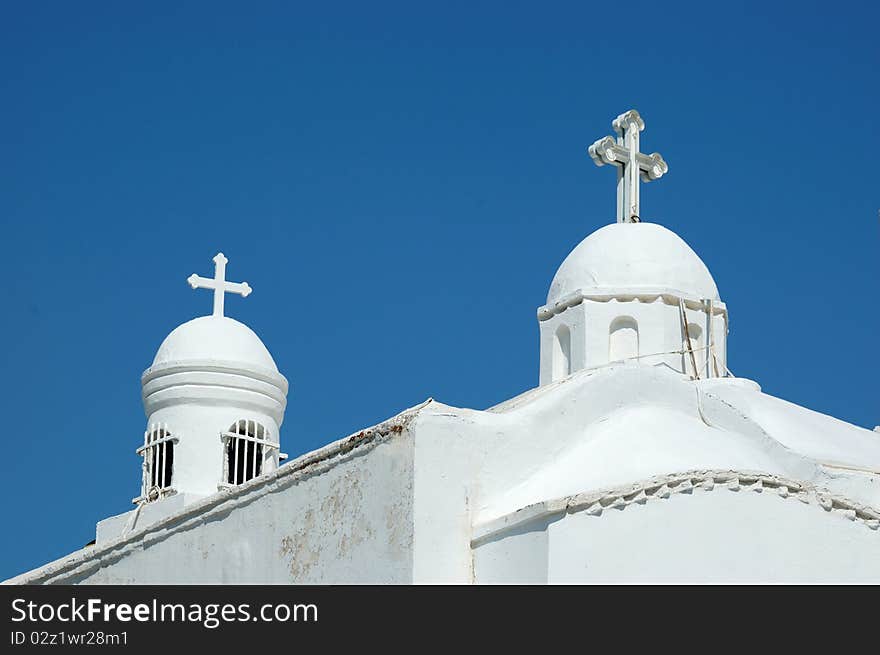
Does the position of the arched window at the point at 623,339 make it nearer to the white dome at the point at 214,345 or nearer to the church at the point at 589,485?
the church at the point at 589,485

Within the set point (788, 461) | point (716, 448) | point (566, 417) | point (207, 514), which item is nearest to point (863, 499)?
point (788, 461)

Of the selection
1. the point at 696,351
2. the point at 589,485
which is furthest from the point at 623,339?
the point at 589,485

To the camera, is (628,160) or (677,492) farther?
(628,160)

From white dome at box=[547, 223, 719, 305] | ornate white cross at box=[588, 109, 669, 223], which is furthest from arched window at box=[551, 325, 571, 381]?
ornate white cross at box=[588, 109, 669, 223]

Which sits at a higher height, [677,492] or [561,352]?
[561,352]

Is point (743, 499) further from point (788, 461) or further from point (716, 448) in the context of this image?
point (788, 461)

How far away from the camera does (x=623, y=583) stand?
10766mm

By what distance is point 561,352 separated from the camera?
51.3 ft

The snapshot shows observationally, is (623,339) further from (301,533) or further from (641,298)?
(301,533)

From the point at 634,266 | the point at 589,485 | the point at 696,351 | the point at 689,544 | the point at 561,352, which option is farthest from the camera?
the point at 561,352

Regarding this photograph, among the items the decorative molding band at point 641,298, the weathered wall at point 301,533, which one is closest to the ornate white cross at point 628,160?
the decorative molding band at point 641,298

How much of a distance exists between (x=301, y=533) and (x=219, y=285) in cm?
786
